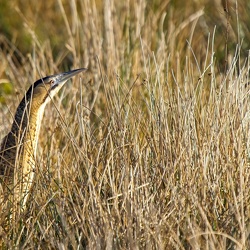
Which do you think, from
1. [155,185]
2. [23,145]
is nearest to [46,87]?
[23,145]

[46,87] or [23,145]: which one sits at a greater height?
[46,87]

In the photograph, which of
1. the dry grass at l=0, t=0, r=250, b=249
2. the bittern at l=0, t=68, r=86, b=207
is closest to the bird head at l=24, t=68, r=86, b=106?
the bittern at l=0, t=68, r=86, b=207

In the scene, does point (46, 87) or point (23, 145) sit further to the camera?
point (46, 87)

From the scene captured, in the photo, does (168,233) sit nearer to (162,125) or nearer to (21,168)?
(162,125)

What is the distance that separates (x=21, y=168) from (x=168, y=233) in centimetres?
117

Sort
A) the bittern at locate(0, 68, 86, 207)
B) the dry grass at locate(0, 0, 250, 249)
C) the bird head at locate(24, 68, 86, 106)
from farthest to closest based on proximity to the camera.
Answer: the bird head at locate(24, 68, 86, 106) → the bittern at locate(0, 68, 86, 207) → the dry grass at locate(0, 0, 250, 249)

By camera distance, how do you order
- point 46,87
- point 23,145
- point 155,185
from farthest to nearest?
point 46,87
point 23,145
point 155,185

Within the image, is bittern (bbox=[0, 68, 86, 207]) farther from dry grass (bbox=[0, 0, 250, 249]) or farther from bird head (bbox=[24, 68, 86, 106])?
dry grass (bbox=[0, 0, 250, 249])

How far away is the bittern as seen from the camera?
392cm

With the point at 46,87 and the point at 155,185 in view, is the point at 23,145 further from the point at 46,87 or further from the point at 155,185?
the point at 155,185

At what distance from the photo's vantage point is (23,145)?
171 inches

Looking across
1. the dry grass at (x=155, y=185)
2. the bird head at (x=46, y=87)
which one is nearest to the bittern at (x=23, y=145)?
the bird head at (x=46, y=87)

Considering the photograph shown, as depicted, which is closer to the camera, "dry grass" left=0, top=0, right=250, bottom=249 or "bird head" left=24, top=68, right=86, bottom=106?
"dry grass" left=0, top=0, right=250, bottom=249

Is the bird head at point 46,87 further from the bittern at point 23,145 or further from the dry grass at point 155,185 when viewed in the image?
the dry grass at point 155,185
